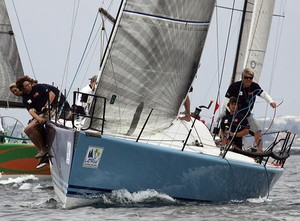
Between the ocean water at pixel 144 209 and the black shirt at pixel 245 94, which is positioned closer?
the ocean water at pixel 144 209

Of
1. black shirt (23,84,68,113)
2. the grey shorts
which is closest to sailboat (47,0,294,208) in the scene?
black shirt (23,84,68,113)

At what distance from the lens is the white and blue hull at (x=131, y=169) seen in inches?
454

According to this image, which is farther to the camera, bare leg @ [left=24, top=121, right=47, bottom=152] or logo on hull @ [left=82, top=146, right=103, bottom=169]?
bare leg @ [left=24, top=121, right=47, bottom=152]

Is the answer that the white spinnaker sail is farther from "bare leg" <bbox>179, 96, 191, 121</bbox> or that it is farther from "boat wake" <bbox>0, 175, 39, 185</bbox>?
"bare leg" <bbox>179, 96, 191, 121</bbox>

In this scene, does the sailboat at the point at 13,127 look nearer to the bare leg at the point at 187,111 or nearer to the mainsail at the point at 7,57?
the mainsail at the point at 7,57

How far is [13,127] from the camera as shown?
1962cm

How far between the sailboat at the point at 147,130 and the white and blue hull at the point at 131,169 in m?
0.01

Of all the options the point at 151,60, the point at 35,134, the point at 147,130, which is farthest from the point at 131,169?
the point at 35,134

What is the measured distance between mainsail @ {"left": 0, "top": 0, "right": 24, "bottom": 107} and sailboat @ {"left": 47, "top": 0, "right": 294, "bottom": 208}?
7.80 meters

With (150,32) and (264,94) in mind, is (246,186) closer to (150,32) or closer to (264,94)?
(264,94)

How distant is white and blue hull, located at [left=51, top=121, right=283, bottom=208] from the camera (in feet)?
37.8

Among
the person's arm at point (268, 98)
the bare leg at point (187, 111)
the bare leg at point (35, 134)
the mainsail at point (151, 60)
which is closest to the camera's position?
the mainsail at point (151, 60)

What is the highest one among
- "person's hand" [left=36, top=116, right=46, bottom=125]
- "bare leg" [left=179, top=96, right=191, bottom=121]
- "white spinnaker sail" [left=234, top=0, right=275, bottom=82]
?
"white spinnaker sail" [left=234, top=0, right=275, bottom=82]

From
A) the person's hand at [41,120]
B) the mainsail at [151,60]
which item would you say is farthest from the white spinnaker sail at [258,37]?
the person's hand at [41,120]
